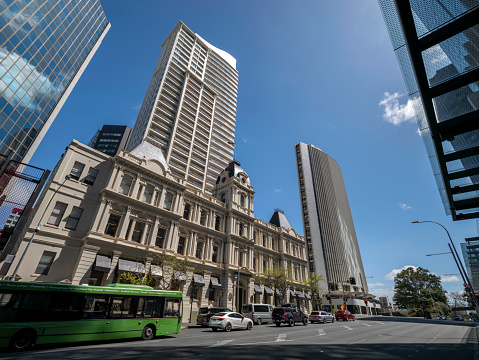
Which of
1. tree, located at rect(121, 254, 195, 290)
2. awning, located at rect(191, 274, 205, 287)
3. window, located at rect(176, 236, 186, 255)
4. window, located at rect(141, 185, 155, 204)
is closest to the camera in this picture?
tree, located at rect(121, 254, 195, 290)

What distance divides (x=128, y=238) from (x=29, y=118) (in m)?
24.6

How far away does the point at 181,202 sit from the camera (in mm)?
32844

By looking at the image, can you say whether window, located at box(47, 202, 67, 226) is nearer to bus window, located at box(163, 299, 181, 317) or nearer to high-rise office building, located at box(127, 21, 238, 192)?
bus window, located at box(163, 299, 181, 317)

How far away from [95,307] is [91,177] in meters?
18.9

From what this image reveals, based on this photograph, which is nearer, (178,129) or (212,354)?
(212,354)

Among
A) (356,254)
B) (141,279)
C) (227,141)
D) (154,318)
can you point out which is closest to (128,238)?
(141,279)

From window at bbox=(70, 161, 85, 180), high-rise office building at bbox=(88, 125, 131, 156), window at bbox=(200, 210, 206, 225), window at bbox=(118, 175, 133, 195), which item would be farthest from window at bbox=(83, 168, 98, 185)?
high-rise office building at bbox=(88, 125, 131, 156)

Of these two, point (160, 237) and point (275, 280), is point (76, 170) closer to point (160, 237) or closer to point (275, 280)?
point (160, 237)

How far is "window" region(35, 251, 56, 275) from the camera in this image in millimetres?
21181

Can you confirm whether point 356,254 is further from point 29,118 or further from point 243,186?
point 29,118

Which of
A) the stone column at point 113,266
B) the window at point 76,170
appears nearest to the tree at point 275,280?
the stone column at point 113,266

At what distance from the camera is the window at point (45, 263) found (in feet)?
69.5

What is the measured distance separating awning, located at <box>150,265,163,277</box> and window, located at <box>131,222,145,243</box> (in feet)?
12.4

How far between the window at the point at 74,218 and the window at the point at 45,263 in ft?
9.54
